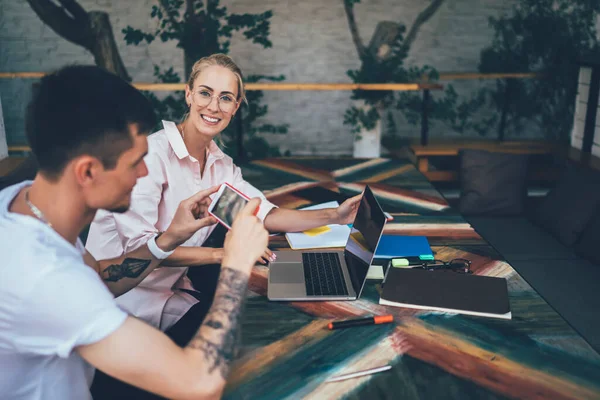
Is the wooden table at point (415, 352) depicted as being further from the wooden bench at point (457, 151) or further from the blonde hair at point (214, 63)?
the wooden bench at point (457, 151)

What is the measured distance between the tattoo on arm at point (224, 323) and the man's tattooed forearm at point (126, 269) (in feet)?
1.38

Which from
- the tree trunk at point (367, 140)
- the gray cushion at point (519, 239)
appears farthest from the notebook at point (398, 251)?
the tree trunk at point (367, 140)

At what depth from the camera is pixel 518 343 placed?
1.19m

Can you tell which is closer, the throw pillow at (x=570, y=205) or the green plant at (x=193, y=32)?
the throw pillow at (x=570, y=205)

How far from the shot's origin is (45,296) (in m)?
0.83

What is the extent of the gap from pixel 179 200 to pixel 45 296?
100cm

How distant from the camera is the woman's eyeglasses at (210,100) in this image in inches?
75.6

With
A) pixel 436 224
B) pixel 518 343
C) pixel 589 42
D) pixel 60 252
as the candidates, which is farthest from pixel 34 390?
pixel 589 42

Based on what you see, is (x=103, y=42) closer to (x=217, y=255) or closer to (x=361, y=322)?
(x=217, y=255)

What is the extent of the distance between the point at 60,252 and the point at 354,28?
180 inches

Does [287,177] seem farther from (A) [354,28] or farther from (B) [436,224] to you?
(A) [354,28]

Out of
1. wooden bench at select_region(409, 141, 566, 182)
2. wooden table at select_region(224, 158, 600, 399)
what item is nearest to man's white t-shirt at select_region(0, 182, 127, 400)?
wooden table at select_region(224, 158, 600, 399)

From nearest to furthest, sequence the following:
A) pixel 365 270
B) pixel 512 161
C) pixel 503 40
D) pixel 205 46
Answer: pixel 365 270 < pixel 512 161 < pixel 205 46 < pixel 503 40

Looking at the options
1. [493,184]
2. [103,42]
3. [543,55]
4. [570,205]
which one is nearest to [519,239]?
[570,205]
